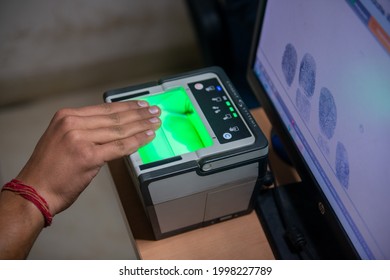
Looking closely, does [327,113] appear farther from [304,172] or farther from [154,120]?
[154,120]

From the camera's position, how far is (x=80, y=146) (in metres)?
0.73

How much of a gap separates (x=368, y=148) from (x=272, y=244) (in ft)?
1.04

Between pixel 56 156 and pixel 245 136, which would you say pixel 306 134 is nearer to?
pixel 245 136

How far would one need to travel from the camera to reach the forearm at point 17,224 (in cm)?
68

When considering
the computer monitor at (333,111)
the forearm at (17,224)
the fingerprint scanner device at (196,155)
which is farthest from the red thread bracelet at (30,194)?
the computer monitor at (333,111)

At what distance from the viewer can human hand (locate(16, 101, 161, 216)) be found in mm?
727

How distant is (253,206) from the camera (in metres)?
0.85

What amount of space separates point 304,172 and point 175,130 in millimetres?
240

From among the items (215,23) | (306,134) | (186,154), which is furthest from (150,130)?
(215,23)

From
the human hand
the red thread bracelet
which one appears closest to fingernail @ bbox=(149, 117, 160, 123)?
the human hand

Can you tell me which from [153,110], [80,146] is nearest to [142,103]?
[153,110]

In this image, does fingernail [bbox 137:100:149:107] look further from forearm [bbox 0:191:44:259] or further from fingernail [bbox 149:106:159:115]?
forearm [bbox 0:191:44:259]

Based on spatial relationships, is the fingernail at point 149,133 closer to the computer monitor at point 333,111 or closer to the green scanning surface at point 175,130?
the green scanning surface at point 175,130
